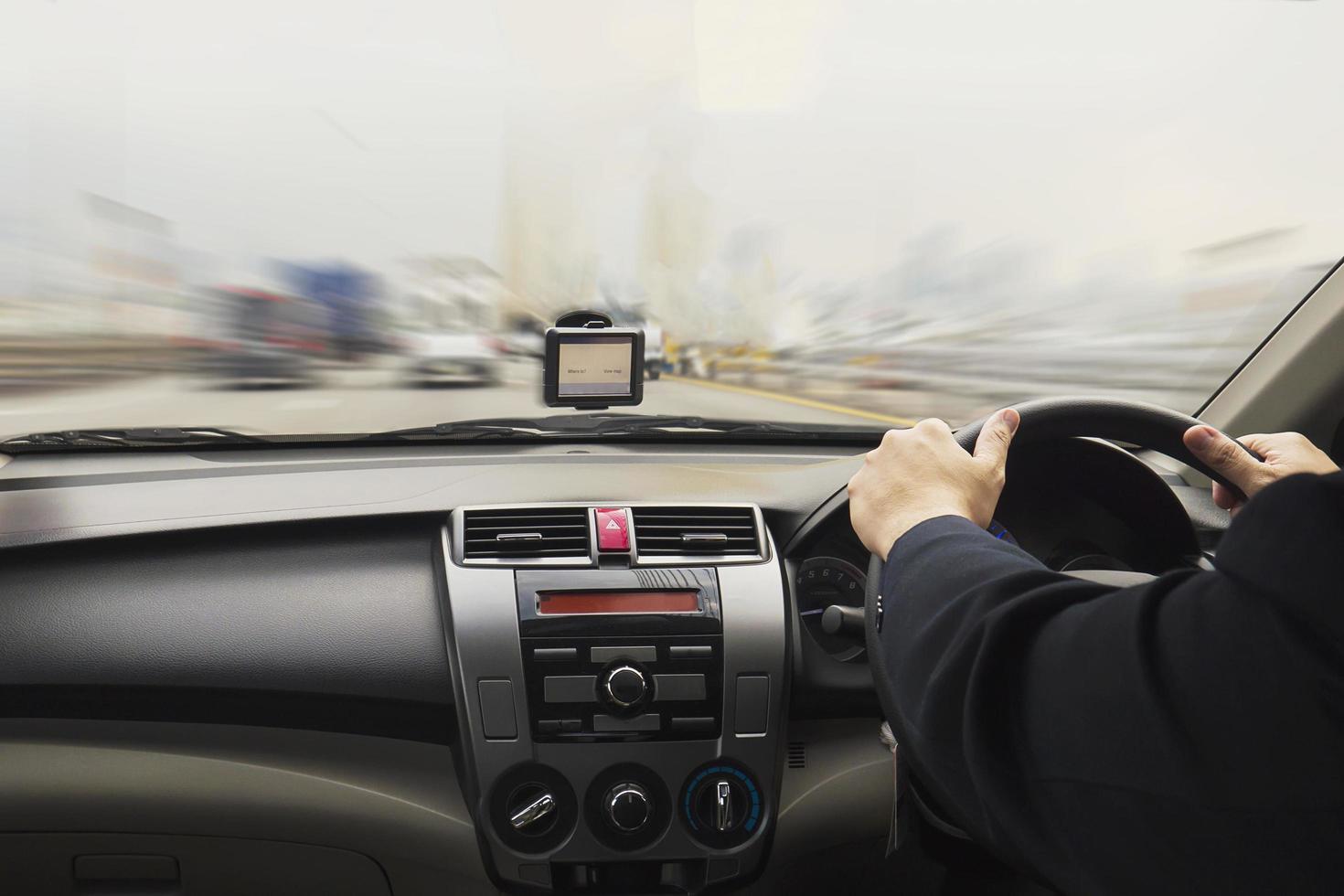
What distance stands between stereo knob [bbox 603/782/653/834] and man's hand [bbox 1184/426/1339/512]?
4.52 ft

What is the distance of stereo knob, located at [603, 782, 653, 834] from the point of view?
245 centimetres

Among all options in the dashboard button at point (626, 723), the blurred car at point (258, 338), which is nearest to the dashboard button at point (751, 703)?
the dashboard button at point (626, 723)

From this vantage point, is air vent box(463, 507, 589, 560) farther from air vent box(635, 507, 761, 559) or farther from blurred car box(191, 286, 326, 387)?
blurred car box(191, 286, 326, 387)

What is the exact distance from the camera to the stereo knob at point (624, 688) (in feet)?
8.00

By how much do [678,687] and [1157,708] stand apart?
160 cm

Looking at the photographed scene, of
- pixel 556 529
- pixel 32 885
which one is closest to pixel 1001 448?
pixel 556 529

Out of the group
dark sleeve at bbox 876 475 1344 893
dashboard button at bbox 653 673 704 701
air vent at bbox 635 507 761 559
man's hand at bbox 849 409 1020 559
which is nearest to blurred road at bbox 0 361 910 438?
air vent at bbox 635 507 761 559

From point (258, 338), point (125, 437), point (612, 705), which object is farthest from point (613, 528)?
point (258, 338)

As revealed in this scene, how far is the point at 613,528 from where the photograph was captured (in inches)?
103

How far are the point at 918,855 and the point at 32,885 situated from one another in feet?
6.83

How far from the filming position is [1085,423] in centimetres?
203

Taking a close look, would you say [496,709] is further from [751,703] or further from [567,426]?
[567,426]

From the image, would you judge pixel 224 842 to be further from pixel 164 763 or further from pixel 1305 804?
pixel 1305 804

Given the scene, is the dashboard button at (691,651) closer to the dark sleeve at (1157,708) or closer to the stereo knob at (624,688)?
the stereo knob at (624,688)
